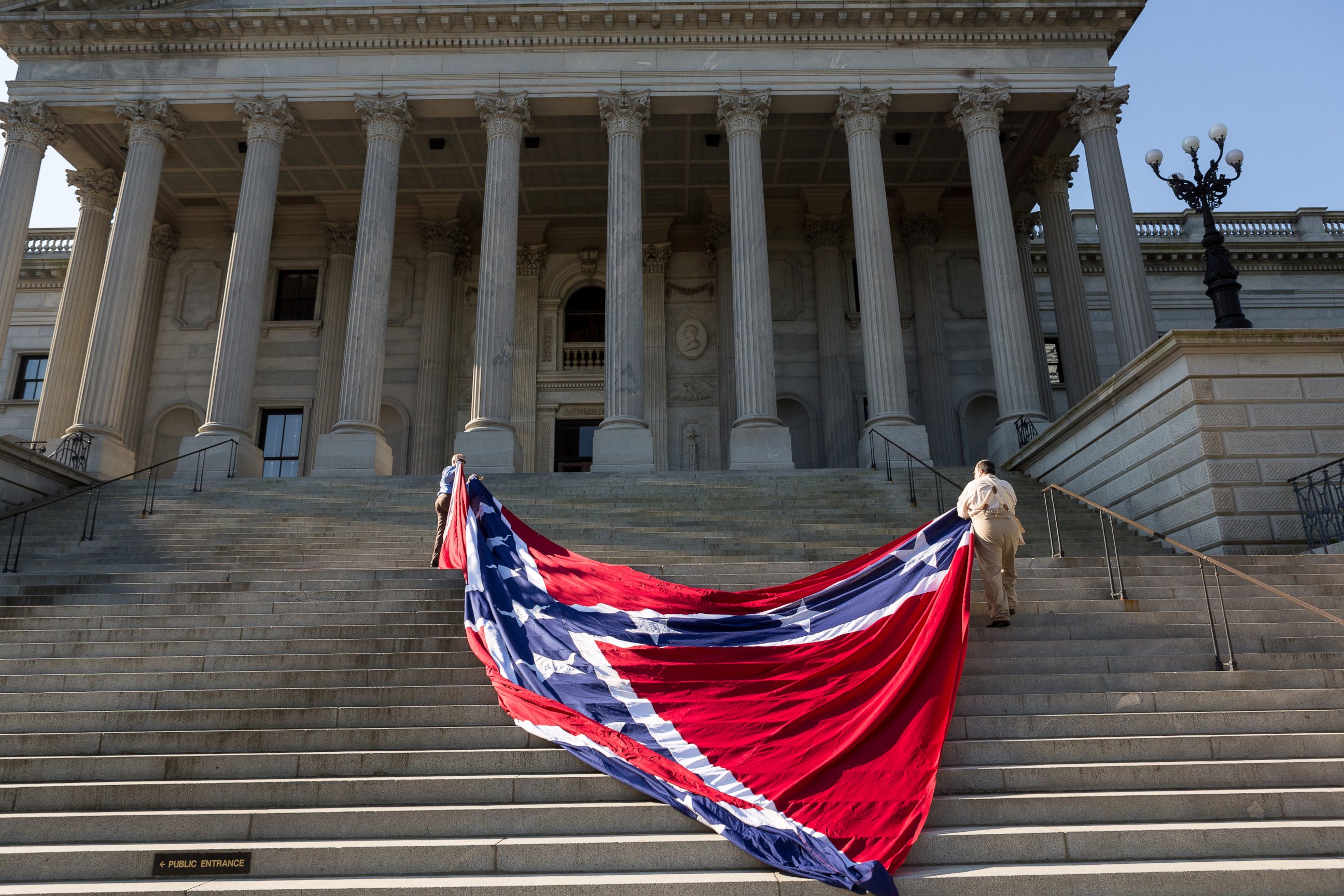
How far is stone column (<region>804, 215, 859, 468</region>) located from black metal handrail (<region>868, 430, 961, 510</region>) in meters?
5.72

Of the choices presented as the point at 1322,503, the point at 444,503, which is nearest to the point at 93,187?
the point at 444,503

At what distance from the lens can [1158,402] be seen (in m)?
15.0

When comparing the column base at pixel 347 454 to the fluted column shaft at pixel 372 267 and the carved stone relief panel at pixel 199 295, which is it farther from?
the carved stone relief panel at pixel 199 295

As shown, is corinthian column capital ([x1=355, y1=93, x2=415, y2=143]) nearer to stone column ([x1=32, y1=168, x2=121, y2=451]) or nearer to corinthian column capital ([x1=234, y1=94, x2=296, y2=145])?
corinthian column capital ([x1=234, y1=94, x2=296, y2=145])

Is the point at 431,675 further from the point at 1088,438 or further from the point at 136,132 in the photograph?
the point at 136,132

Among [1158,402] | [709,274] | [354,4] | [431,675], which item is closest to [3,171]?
[354,4]

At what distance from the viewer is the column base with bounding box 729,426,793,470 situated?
68.8ft

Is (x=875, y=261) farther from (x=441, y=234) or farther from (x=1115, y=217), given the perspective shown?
(x=441, y=234)

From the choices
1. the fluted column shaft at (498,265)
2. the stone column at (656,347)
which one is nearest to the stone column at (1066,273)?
the stone column at (656,347)

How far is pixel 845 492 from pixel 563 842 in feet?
40.8

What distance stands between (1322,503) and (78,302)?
95.0 feet

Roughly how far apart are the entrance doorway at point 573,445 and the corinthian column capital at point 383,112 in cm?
1023

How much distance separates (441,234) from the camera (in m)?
30.1

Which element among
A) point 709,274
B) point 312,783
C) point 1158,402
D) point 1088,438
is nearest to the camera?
point 312,783
